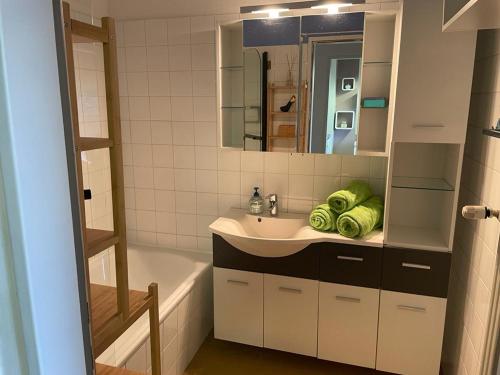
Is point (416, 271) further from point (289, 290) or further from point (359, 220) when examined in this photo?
point (289, 290)

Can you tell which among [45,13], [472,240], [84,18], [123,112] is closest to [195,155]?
[123,112]

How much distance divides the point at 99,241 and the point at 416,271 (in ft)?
5.09

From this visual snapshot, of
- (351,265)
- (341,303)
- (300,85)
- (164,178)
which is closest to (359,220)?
(351,265)

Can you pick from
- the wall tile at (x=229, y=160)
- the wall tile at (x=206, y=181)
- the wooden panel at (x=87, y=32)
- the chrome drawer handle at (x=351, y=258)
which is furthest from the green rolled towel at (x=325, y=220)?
the wooden panel at (x=87, y=32)

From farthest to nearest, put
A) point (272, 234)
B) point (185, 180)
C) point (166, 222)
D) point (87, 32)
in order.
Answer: point (166, 222) → point (185, 180) → point (272, 234) → point (87, 32)

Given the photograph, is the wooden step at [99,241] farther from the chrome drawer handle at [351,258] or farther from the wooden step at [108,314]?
the chrome drawer handle at [351,258]

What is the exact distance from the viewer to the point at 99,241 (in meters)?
1.05

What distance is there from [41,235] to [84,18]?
2294mm

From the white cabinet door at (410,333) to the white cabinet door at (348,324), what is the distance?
47mm

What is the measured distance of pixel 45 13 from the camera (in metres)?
0.46

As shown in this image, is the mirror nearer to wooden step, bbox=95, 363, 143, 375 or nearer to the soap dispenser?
the soap dispenser

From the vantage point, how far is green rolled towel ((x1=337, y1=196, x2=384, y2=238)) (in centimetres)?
196

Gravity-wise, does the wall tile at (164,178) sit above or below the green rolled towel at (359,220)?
above

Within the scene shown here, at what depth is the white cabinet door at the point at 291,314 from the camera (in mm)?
2131
